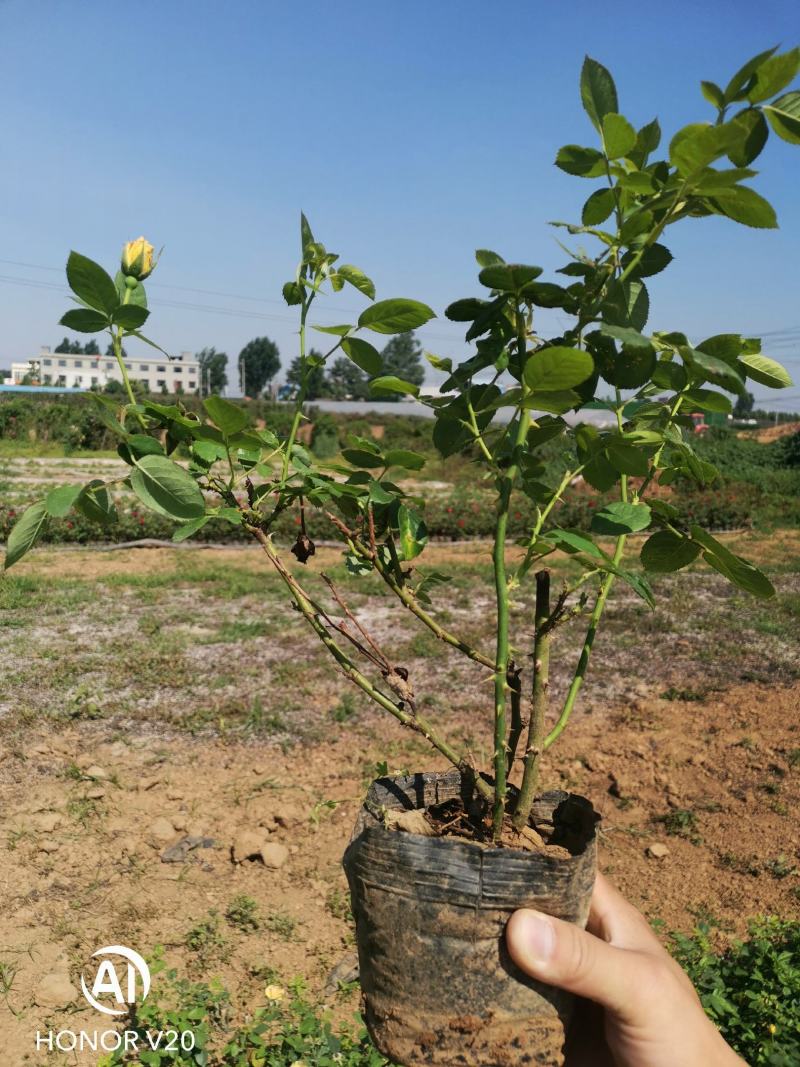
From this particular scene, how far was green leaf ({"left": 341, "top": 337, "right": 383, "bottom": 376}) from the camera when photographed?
3.15 feet

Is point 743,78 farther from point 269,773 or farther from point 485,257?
point 269,773

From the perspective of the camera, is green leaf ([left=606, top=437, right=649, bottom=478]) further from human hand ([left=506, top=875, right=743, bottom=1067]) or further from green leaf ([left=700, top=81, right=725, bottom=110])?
human hand ([left=506, top=875, right=743, bottom=1067])

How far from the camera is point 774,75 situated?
2.41 feet

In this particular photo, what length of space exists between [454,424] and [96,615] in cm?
591

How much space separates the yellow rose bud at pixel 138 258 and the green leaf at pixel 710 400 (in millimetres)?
622

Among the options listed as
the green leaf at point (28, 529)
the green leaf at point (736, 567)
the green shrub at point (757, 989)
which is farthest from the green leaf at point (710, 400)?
the green shrub at point (757, 989)

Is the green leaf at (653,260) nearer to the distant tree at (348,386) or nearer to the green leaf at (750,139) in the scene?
the green leaf at (750,139)

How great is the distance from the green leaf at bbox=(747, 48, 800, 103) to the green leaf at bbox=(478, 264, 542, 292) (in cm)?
23

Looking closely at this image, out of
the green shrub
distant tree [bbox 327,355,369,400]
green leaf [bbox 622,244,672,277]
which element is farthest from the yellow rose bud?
distant tree [bbox 327,355,369,400]

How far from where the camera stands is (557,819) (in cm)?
120

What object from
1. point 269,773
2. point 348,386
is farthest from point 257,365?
point 269,773

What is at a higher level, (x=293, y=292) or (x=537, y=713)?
(x=293, y=292)

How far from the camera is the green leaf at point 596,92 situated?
2.65 feet

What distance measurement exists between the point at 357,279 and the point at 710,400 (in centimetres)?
40
